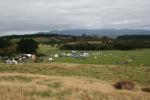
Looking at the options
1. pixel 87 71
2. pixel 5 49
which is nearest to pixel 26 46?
pixel 5 49

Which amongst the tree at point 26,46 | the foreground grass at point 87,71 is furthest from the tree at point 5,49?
the foreground grass at point 87,71

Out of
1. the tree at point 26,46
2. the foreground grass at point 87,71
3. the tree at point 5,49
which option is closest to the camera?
the foreground grass at point 87,71

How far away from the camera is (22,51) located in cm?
14538

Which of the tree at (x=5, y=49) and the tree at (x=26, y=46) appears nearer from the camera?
the tree at (x=5, y=49)

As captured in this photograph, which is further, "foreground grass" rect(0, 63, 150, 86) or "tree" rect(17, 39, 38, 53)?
"tree" rect(17, 39, 38, 53)

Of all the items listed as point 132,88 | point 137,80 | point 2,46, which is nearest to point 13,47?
point 2,46

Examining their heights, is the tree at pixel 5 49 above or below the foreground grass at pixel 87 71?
below

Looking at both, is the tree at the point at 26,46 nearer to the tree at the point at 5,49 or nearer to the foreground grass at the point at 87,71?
the tree at the point at 5,49

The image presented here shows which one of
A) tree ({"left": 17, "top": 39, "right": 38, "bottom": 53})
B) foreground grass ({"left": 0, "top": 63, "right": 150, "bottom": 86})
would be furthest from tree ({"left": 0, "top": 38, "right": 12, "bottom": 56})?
foreground grass ({"left": 0, "top": 63, "right": 150, "bottom": 86})

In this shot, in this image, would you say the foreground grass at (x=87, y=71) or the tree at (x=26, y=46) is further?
the tree at (x=26, y=46)

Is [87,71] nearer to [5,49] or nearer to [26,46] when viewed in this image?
[26,46]

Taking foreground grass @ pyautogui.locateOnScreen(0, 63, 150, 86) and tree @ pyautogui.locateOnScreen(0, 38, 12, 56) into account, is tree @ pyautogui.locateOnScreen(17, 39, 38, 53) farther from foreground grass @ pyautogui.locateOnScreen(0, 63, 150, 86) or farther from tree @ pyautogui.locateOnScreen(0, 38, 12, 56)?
foreground grass @ pyautogui.locateOnScreen(0, 63, 150, 86)

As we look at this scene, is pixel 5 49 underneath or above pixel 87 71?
underneath

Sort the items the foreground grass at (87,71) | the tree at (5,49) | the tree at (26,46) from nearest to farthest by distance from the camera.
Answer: the foreground grass at (87,71) → the tree at (5,49) → the tree at (26,46)
